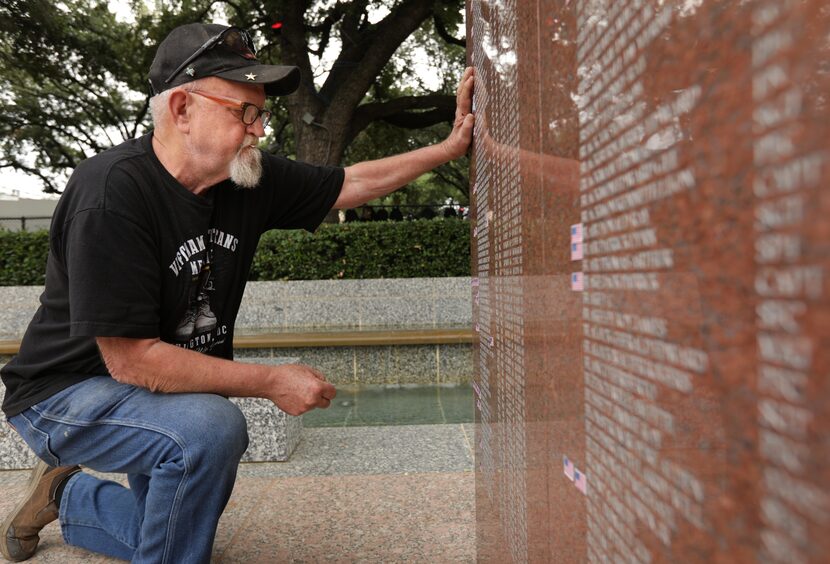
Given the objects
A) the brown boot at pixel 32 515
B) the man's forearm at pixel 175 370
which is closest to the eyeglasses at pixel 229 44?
the man's forearm at pixel 175 370

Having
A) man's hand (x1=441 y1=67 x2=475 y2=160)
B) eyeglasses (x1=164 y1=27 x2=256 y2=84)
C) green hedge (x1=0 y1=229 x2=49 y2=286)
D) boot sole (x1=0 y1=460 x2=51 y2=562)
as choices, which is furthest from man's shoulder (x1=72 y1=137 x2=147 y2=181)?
green hedge (x1=0 y1=229 x2=49 y2=286)

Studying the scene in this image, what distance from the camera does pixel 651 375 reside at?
0.80 m

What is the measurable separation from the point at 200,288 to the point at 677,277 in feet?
7.12

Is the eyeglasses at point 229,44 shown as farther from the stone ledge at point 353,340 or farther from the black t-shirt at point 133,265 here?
the stone ledge at point 353,340

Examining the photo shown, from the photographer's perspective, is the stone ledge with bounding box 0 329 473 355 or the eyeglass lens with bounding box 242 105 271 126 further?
the stone ledge with bounding box 0 329 473 355

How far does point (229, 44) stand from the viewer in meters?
2.62

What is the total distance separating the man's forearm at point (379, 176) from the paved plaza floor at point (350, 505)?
1.44 metres

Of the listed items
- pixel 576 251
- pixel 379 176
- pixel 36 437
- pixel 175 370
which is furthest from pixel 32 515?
pixel 576 251

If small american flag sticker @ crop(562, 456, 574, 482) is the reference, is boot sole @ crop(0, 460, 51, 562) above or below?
below

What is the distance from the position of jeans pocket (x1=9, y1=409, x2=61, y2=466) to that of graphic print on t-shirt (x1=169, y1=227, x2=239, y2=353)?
58 cm

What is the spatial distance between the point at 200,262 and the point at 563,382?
1.73 metres

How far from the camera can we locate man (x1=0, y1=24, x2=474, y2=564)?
221 cm

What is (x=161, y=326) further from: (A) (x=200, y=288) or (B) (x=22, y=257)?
(B) (x=22, y=257)

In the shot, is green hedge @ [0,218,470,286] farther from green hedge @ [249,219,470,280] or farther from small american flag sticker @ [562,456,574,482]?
small american flag sticker @ [562,456,574,482]
